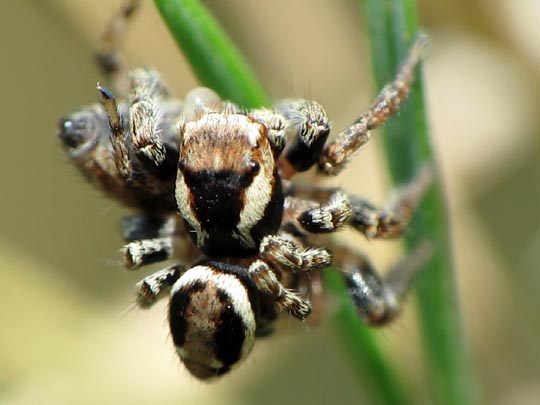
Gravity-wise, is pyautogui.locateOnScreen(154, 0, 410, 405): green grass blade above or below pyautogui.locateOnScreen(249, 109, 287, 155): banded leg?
above

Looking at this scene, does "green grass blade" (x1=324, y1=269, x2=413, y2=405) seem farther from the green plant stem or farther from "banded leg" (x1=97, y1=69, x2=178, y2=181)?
"banded leg" (x1=97, y1=69, x2=178, y2=181)

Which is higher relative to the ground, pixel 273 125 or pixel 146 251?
pixel 273 125

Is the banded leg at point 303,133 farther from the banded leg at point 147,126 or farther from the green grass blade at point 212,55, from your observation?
the banded leg at point 147,126

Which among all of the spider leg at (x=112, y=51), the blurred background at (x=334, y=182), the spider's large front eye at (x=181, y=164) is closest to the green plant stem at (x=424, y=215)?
the spider's large front eye at (x=181, y=164)

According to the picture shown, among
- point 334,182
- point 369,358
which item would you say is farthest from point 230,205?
point 334,182

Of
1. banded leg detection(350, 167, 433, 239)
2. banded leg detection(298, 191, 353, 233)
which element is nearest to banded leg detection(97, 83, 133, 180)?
banded leg detection(298, 191, 353, 233)

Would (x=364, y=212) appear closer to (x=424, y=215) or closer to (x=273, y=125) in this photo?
(x=424, y=215)
